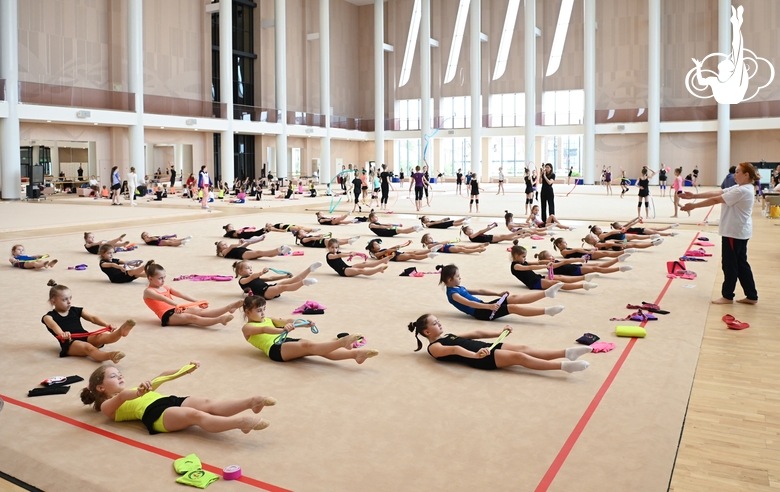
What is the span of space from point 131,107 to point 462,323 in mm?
33588

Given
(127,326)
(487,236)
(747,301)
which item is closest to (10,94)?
(487,236)

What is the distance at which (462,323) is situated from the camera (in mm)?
8031

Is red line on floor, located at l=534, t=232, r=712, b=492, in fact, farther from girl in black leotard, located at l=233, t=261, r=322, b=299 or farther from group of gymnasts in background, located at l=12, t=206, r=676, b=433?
girl in black leotard, located at l=233, t=261, r=322, b=299

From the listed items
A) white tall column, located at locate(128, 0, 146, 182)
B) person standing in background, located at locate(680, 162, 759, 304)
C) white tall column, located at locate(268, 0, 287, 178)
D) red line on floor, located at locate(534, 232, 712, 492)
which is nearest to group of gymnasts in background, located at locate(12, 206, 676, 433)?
red line on floor, located at locate(534, 232, 712, 492)

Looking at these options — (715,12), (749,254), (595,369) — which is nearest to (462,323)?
(595,369)

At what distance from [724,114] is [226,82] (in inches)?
1307

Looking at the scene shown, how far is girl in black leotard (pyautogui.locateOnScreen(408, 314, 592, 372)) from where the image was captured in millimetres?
5750

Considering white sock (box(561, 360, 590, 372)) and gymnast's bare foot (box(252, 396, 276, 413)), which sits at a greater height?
gymnast's bare foot (box(252, 396, 276, 413))

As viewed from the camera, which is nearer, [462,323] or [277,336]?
[277,336]

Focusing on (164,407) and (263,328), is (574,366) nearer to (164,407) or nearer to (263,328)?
(263,328)

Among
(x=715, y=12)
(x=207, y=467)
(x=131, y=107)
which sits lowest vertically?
(x=207, y=467)

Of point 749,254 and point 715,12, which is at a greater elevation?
point 715,12

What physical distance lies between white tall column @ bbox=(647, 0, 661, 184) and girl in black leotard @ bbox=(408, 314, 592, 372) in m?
45.6

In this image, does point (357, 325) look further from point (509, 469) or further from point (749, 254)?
point (749, 254)
